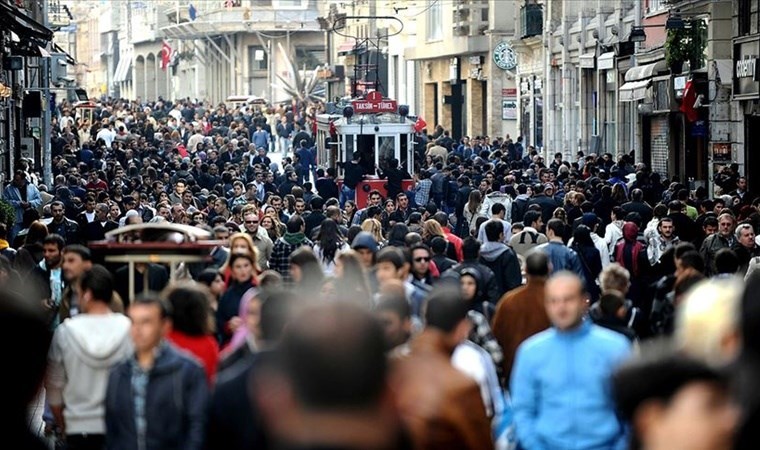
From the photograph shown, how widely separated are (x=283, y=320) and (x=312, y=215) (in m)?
13.7

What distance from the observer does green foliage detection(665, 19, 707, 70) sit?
33906 mm

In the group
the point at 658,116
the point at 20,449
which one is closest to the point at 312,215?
the point at 20,449

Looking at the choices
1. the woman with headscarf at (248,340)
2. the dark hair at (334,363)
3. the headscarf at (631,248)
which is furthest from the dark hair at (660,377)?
the headscarf at (631,248)

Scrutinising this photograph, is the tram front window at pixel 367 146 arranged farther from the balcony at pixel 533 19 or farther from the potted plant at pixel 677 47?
the balcony at pixel 533 19

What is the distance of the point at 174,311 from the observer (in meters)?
8.88

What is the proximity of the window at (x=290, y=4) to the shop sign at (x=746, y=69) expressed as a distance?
68562 mm

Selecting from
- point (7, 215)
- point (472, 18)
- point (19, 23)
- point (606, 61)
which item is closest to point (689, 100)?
point (606, 61)

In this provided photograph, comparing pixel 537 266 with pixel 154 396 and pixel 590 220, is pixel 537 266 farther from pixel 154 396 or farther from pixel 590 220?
pixel 590 220

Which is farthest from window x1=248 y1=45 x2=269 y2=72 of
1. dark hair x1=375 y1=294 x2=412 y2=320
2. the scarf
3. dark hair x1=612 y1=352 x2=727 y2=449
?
dark hair x1=612 y1=352 x2=727 y2=449

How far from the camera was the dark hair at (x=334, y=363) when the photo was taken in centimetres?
420

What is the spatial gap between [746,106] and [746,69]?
1.17 m

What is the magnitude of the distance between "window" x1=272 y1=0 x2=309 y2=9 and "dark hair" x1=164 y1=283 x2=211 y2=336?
9023 cm

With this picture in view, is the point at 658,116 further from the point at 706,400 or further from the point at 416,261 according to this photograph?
the point at 706,400

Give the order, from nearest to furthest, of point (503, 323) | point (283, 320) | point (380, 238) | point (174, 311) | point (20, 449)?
point (20, 449) < point (283, 320) < point (174, 311) < point (503, 323) < point (380, 238)
